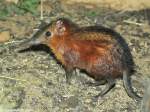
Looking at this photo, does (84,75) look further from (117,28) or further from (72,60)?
(117,28)

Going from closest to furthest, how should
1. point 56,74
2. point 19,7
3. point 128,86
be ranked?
1. point 128,86
2. point 56,74
3. point 19,7

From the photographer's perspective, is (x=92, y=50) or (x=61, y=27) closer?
(x=92, y=50)

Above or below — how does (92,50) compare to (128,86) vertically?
above

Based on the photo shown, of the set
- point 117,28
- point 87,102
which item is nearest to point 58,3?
point 117,28

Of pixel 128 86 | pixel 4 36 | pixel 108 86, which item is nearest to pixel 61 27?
pixel 108 86

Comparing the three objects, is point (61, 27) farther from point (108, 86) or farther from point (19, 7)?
point (19, 7)

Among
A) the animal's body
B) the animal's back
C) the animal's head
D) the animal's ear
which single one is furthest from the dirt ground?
the animal's ear
